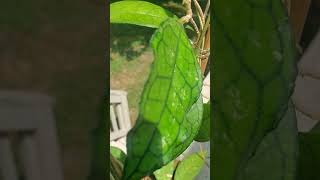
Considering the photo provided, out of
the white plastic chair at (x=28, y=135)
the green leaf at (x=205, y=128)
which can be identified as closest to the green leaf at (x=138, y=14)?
the green leaf at (x=205, y=128)

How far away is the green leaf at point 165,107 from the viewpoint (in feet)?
1.01

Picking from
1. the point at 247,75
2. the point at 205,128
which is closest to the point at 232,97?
the point at 247,75

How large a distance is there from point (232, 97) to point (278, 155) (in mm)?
40

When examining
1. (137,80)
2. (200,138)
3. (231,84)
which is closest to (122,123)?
(200,138)

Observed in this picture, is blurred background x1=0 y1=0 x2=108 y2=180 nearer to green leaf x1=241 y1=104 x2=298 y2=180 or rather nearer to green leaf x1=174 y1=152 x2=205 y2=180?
green leaf x1=241 y1=104 x2=298 y2=180

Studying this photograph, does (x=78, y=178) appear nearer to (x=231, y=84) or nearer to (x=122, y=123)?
(x=231, y=84)

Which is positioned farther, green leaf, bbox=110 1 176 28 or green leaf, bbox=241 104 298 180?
green leaf, bbox=110 1 176 28

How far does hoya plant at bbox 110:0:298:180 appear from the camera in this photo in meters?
0.27

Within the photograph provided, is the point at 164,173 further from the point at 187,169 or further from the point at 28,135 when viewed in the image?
the point at 28,135

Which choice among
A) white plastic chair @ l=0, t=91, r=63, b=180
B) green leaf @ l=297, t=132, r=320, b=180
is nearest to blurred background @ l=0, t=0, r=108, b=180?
white plastic chair @ l=0, t=91, r=63, b=180

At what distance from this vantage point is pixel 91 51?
0.26 m

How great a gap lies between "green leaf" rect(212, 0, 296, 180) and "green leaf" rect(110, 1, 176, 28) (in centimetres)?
13

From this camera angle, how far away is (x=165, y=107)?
12.3 inches

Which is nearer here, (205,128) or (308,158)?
(308,158)
